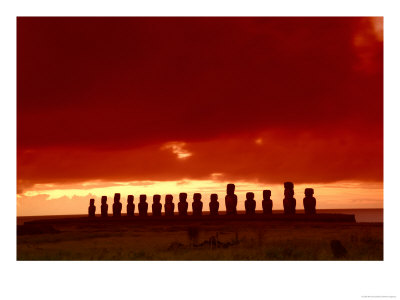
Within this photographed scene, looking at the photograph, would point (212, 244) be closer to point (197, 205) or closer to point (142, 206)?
point (197, 205)

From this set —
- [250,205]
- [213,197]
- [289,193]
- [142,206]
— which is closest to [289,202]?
[289,193]

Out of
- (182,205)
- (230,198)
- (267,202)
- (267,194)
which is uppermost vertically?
(267,194)

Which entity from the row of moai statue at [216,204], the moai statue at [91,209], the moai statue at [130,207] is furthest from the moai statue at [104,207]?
the moai statue at [130,207]

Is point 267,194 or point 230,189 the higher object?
point 230,189

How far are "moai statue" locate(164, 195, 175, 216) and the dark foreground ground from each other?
10.9ft

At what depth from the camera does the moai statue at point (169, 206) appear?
56.6 feet

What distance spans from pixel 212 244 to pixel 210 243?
5 centimetres

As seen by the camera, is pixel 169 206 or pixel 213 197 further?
pixel 169 206

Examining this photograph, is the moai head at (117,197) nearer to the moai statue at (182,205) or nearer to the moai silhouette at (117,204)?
the moai silhouette at (117,204)

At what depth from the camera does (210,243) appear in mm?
12422

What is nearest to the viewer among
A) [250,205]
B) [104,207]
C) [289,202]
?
[289,202]

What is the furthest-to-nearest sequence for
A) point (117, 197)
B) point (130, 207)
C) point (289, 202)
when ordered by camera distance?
point (130, 207)
point (117, 197)
point (289, 202)
